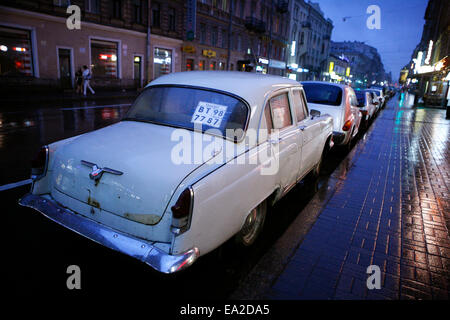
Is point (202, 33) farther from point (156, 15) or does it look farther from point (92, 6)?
point (92, 6)

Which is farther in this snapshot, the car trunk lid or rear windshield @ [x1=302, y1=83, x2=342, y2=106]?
rear windshield @ [x1=302, y1=83, x2=342, y2=106]

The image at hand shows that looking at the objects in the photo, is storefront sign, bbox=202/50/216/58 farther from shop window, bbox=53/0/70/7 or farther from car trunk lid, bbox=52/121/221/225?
car trunk lid, bbox=52/121/221/225

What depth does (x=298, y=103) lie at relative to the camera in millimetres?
4664

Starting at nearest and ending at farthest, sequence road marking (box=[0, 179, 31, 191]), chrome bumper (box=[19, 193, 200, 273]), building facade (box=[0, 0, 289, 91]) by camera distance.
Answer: chrome bumper (box=[19, 193, 200, 273])
road marking (box=[0, 179, 31, 191])
building facade (box=[0, 0, 289, 91])

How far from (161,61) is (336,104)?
23401 millimetres

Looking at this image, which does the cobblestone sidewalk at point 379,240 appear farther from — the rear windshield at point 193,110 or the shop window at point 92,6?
the shop window at point 92,6

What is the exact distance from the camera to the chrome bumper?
7.52ft

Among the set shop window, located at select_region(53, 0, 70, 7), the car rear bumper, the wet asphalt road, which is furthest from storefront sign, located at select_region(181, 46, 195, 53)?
the wet asphalt road

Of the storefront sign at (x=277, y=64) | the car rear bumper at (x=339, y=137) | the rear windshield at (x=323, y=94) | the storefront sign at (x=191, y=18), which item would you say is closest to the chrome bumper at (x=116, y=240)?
the car rear bumper at (x=339, y=137)

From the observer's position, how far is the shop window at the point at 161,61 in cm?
2764

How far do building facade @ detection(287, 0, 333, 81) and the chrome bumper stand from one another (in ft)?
179

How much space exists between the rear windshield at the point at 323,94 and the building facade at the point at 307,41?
47.4 meters

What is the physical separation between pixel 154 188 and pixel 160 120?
127cm
